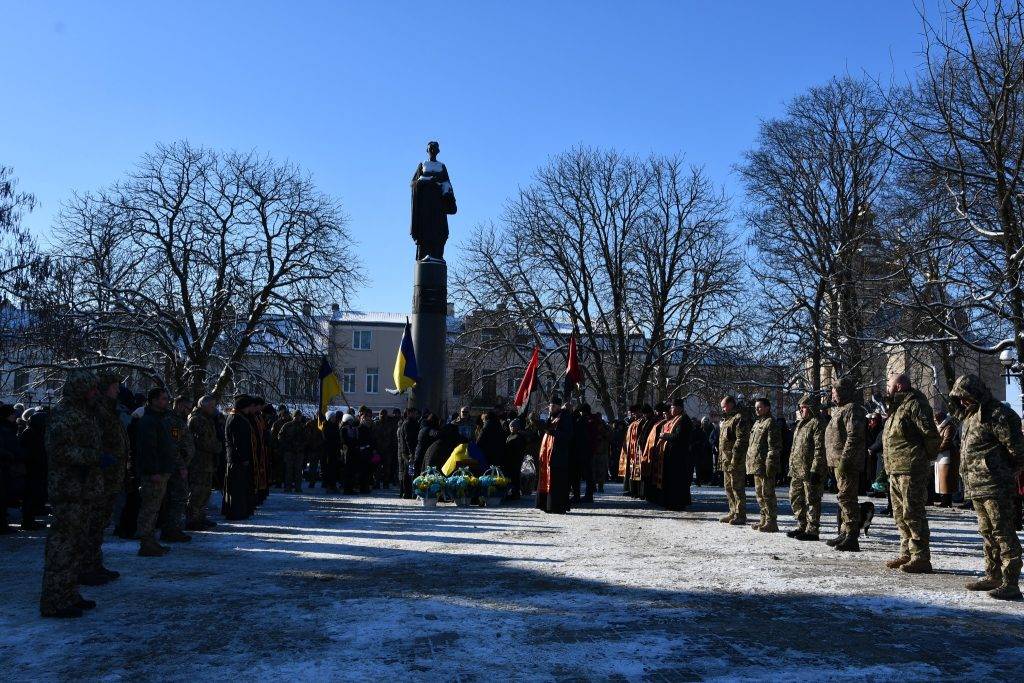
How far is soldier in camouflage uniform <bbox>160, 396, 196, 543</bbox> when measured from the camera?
10.4 m

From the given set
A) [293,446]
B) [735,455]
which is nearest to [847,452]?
[735,455]

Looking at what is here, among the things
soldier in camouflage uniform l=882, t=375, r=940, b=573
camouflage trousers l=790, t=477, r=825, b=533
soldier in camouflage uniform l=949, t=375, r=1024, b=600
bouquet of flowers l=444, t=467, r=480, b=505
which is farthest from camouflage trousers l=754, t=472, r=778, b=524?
bouquet of flowers l=444, t=467, r=480, b=505

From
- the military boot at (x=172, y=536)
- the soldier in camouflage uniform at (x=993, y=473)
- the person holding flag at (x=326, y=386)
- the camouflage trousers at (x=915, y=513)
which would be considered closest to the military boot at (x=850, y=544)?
the camouflage trousers at (x=915, y=513)

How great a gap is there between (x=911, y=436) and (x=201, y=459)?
8.34 metres

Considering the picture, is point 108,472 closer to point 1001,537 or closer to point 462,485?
point 1001,537

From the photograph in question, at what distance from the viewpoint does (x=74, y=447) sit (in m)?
6.96

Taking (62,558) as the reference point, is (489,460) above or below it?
above

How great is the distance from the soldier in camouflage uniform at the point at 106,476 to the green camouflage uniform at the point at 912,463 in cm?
716

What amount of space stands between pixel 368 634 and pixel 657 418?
12.1 metres

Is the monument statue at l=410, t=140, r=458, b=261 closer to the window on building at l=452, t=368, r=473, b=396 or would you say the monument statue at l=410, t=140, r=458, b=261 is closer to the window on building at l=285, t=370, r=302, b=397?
the window on building at l=285, t=370, r=302, b=397

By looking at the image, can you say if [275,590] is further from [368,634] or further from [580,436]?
[580,436]

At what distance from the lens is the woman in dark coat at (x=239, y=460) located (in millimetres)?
12883

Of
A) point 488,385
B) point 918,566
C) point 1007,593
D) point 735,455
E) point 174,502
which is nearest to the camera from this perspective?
point 1007,593

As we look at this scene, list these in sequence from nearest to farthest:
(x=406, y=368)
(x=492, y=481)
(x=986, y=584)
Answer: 1. (x=986, y=584)
2. (x=492, y=481)
3. (x=406, y=368)
